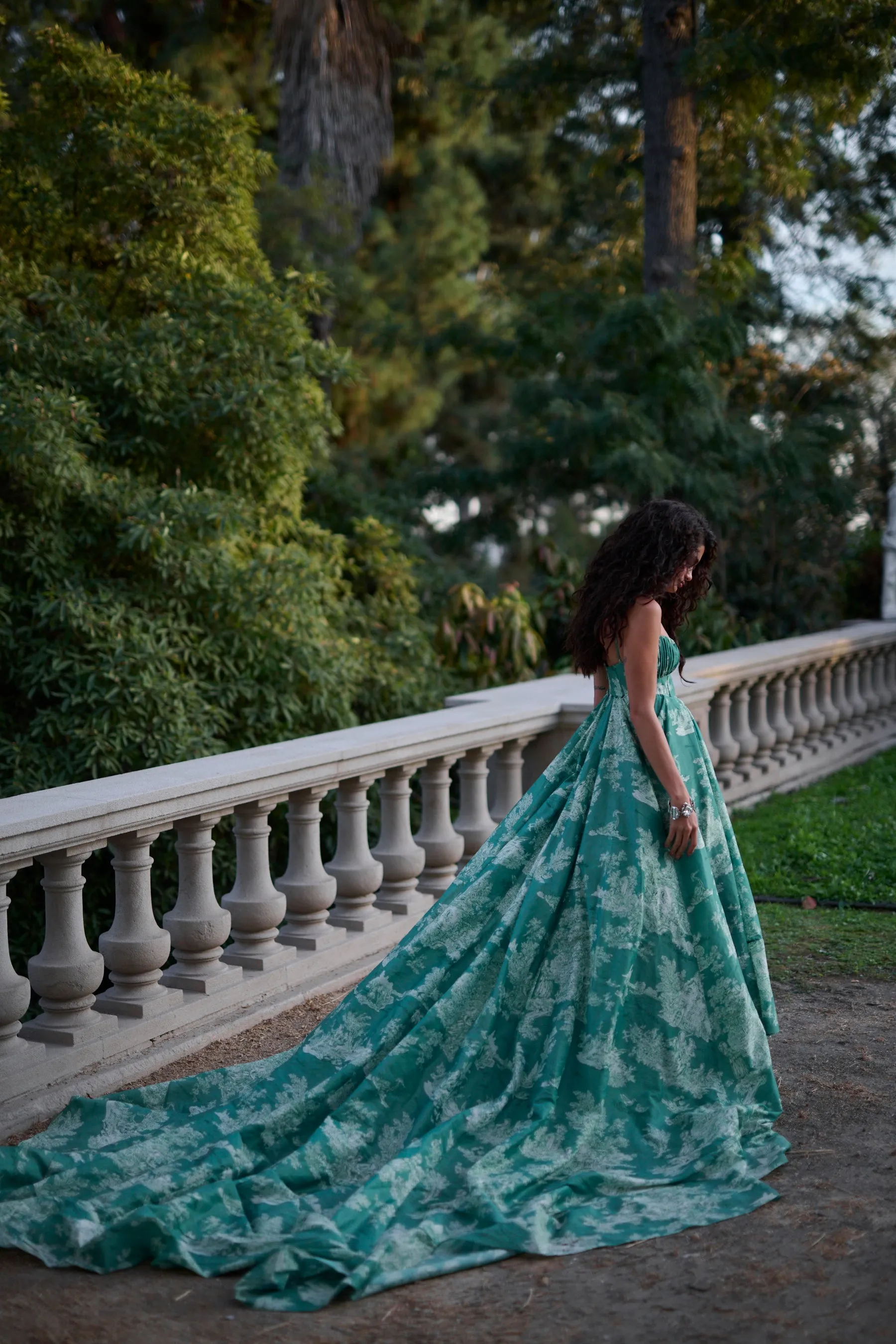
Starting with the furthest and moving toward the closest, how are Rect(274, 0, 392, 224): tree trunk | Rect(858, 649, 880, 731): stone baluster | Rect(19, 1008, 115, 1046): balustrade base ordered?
Rect(274, 0, 392, 224): tree trunk < Rect(858, 649, 880, 731): stone baluster < Rect(19, 1008, 115, 1046): balustrade base

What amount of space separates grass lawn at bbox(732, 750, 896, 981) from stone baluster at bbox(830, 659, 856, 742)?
0.74 metres

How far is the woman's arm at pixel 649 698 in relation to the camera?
122 inches

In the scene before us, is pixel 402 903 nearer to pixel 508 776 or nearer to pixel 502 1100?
pixel 508 776

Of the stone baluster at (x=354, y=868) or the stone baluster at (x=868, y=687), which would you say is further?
the stone baluster at (x=868, y=687)

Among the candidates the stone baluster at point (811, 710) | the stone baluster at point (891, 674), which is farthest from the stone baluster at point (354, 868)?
the stone baluster at point (891, 674)

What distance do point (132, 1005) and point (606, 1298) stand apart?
1643mm

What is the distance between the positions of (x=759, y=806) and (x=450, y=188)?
9.63m

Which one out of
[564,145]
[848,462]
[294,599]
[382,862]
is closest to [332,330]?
[564,145]

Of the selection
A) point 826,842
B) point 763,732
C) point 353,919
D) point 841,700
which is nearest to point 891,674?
point 841,700

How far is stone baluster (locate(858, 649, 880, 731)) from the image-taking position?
9.04 metres

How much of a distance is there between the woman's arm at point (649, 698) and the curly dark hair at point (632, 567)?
0.14 feet

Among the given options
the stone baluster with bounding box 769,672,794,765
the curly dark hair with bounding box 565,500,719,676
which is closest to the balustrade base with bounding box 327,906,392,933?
the curly dark hair with bounding box 565,500,719,676

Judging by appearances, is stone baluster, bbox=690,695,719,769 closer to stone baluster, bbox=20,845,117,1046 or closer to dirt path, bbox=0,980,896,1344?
stone baluster, bbox=20,845,117,1046

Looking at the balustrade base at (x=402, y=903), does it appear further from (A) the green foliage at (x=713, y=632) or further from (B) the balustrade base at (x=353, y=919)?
(A) the green foliage at (x=713, y=632)
